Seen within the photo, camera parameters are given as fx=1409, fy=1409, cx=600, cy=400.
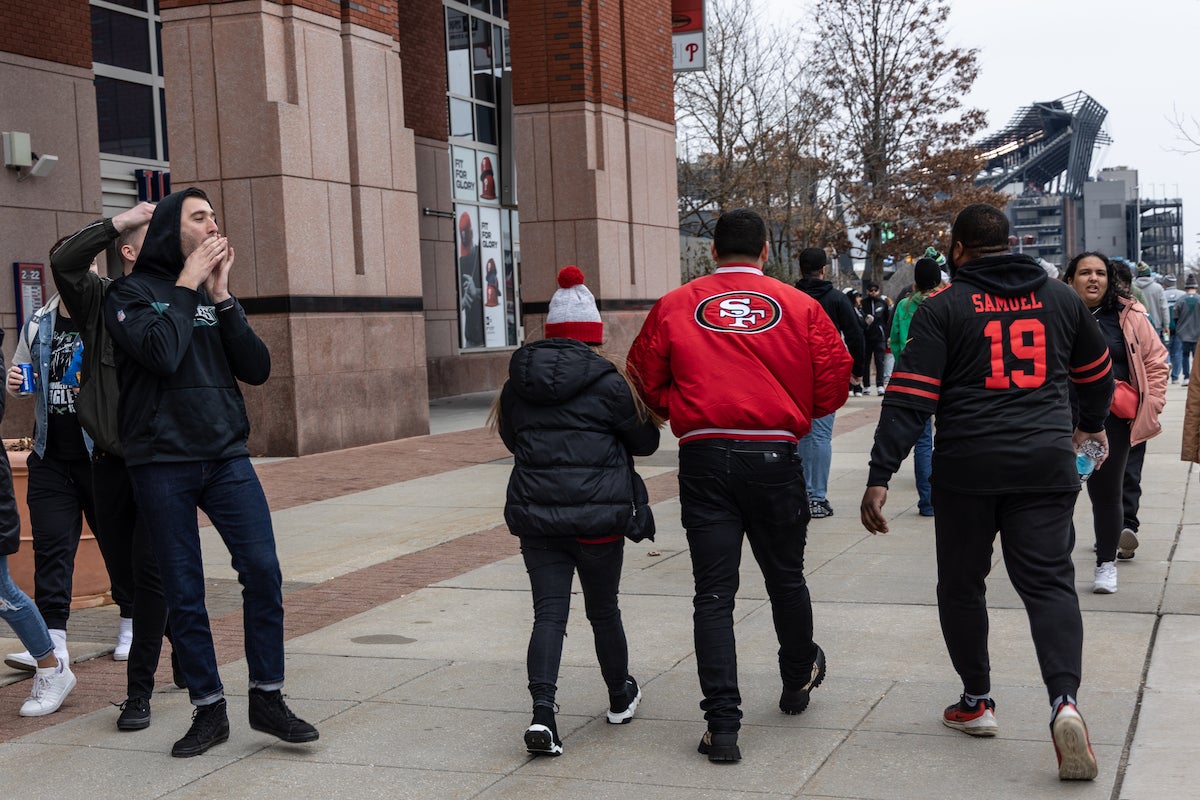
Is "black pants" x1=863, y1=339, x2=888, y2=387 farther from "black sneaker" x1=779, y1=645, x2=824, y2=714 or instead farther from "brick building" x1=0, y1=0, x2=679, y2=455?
"black sneaker" x1=779, y1=645, x2=824, y2=714

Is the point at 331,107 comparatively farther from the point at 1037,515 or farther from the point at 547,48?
the point at 1037,515

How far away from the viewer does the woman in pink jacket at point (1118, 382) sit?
7.23 m

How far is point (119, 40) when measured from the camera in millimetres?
17953

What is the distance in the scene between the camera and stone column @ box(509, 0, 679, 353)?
19.6 meters

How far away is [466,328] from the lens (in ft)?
79.8

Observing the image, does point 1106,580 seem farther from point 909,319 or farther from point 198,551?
point 198,551

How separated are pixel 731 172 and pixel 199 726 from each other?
33185 millimetres

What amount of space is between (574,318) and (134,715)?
2.21 metres

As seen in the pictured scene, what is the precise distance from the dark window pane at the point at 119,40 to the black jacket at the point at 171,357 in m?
14.0

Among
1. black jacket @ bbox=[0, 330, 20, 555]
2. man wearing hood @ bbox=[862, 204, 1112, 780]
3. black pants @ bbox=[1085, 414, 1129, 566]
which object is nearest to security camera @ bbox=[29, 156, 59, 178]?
black jacket @ bbox=[0, 330, 20, 555]

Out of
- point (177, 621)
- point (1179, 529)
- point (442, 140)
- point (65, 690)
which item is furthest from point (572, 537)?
point (442, 140)

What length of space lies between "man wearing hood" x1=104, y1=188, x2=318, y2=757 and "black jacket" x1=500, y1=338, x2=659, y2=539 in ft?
2.93

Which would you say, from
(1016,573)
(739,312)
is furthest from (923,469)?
(739,312)

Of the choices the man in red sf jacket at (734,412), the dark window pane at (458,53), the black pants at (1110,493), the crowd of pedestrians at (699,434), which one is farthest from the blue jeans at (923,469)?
the dark window pane at (458,53)
